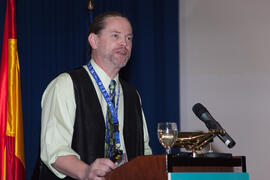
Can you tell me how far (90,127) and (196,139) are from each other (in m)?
0.82

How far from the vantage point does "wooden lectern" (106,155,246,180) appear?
1.66m

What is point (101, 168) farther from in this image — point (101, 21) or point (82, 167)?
point (101, 21)

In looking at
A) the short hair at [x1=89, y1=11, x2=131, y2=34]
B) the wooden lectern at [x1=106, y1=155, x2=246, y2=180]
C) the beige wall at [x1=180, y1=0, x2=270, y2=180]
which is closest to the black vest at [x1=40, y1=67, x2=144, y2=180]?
the short hair at [x1=89, y1=11, x2=131, y2=34]

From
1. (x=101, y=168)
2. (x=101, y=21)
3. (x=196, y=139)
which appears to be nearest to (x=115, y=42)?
(x=101, y=21)

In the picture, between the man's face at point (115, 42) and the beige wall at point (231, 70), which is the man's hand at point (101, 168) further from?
the beige wall at point (231, 70)

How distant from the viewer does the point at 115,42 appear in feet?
9.20

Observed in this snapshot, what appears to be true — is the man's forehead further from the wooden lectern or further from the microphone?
the wooden lectern

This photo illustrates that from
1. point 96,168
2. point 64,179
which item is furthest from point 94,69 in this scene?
point 96,168

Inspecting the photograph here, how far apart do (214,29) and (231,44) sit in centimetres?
24

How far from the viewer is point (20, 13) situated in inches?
159

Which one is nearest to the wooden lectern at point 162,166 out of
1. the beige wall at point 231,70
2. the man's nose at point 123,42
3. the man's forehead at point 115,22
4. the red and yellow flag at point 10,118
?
the man's nose at point 123,42

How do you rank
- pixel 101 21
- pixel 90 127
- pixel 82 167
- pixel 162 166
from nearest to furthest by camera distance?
pixel 162 166 < pixel 82 167 < pixel 90 127 < pixel 101 21

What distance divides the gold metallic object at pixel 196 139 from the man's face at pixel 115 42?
2.99 feet

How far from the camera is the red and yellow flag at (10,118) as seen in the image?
322cm
